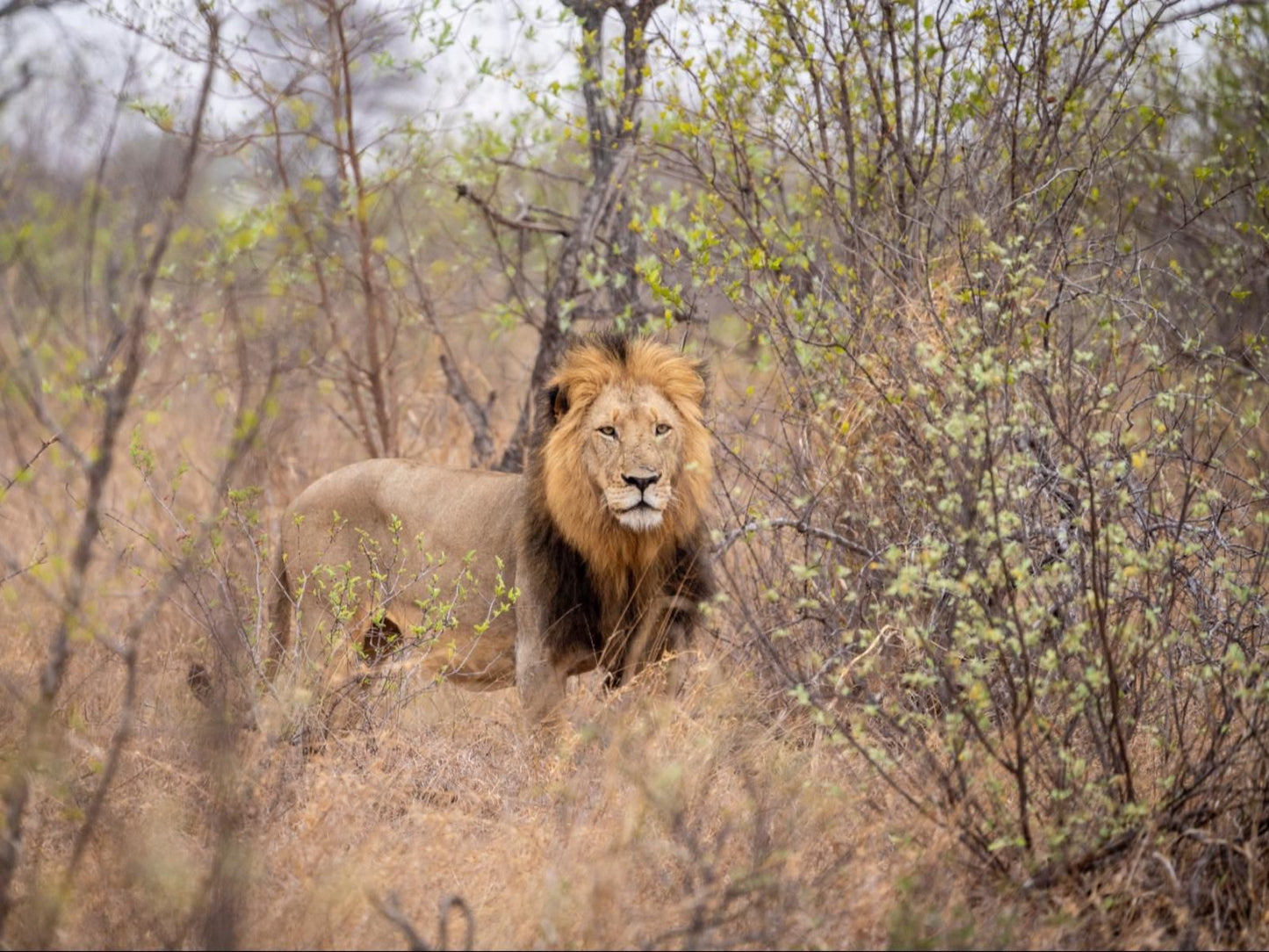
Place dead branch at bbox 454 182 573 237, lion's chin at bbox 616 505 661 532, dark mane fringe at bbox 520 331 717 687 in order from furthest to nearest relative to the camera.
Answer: dead branch at bbox 454 182 573 237, dark mane fringe at bbox 520 331 717 687, lion's chin at bbox 616 505 661 532

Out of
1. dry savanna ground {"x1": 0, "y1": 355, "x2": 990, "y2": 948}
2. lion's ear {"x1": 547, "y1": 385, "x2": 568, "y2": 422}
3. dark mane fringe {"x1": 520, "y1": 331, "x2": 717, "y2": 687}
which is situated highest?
lion's ear {"x1": 547, "y1": 385, "x2": 568, "y2": 422}

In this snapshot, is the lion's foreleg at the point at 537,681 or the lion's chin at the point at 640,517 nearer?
the lion's chin at the point at 640,517

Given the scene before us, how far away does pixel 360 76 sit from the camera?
30.6 feet

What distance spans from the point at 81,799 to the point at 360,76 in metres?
6.22

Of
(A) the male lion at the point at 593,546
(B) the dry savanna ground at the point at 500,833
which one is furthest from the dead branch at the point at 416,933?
(A) the male lion at the point at 593,546

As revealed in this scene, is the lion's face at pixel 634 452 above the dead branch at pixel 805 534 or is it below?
above

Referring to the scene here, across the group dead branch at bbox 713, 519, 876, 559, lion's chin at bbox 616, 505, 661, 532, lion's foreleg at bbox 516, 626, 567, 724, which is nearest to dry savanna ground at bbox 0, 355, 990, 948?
lion's foreleg at bbox 516, 626, 567, 724

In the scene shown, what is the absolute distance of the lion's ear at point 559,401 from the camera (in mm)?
5332

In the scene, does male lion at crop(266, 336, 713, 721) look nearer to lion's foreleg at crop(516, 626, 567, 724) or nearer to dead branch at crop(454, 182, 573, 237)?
lion's foreleg at crop(516, 626, 567, 724)

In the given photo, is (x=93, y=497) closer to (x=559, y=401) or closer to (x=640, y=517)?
(x=640, y=517)

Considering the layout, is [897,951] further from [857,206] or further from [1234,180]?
[1234,180]

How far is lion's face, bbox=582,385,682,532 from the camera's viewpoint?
4.98 m

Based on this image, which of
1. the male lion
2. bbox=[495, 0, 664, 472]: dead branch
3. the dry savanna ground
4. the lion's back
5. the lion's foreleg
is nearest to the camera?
the dry savanna ground

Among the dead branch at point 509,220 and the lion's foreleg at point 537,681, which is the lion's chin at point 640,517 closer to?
the lion's foreleg at point 537,681
